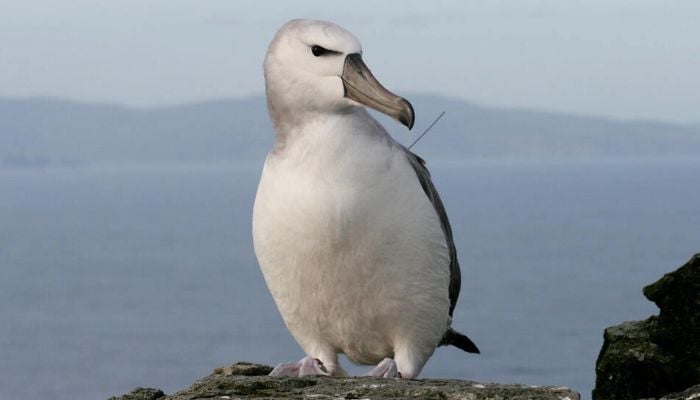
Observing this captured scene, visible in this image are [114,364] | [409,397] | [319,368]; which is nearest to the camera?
[409,397]

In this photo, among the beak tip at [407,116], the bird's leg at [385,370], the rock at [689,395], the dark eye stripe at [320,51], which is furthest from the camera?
the bird's leg at [385,370]

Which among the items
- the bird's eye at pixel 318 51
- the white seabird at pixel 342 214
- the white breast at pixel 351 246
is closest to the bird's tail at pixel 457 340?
the white breast at pixel 351 246

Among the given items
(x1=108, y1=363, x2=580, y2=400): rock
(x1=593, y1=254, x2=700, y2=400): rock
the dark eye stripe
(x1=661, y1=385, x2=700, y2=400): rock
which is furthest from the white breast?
(x1=661, y1=385, x2=700, y2=400): rock

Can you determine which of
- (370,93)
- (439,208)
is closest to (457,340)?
(439,208)

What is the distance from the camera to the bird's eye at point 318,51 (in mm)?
10164

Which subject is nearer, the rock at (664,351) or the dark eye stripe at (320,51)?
the rock at (664,351)

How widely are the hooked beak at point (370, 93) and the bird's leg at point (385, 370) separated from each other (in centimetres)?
176

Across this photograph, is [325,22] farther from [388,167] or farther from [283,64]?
[388,167]

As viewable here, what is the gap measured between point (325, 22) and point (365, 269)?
1.75 m

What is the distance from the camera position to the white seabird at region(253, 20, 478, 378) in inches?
393

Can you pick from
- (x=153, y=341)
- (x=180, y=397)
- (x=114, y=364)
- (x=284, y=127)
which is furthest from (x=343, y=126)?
(x=153, y=341)

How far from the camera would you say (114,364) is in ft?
563

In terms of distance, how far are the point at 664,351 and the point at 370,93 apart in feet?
8.43

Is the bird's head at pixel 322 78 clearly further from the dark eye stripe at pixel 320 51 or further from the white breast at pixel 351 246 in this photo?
the white breast at pixel 351 246
